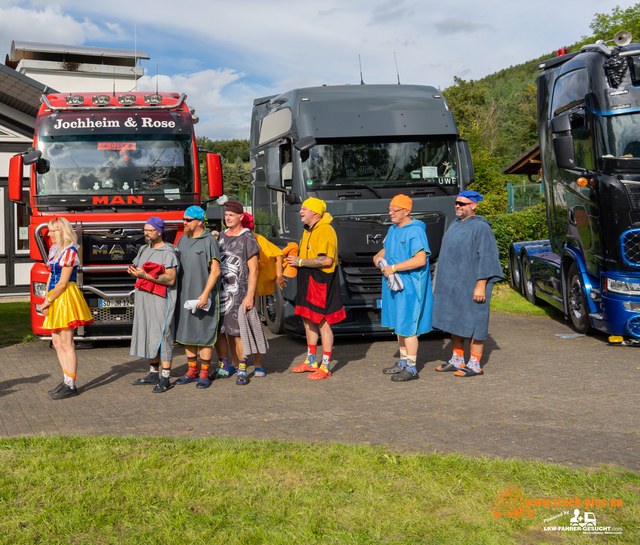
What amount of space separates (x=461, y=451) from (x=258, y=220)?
7.65m

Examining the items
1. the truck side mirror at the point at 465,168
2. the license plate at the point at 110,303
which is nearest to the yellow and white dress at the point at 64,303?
the license plate at the point at 110,303

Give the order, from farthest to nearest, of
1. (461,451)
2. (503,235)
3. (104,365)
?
(503,235)
(104,365)
(461,451)

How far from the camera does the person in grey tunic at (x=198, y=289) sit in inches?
278

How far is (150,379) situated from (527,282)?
8.43m

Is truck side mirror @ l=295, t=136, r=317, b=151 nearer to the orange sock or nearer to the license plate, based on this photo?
the license plate

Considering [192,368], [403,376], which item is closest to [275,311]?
[192,368]

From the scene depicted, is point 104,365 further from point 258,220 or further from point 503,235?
point 503,235

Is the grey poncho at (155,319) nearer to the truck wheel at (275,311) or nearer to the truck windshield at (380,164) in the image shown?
the truck windshield at (380,164)

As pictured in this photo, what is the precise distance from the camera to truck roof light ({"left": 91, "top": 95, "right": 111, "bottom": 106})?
9844mm

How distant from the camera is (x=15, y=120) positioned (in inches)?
623

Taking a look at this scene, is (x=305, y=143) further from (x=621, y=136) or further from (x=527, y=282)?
(x=527, y=282)

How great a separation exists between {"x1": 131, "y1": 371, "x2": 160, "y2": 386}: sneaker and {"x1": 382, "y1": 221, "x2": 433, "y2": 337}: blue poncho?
2.59 metres

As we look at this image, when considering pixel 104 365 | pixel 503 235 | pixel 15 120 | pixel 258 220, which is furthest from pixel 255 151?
pixel 15 120

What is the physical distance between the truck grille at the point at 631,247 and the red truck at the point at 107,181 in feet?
18.1
